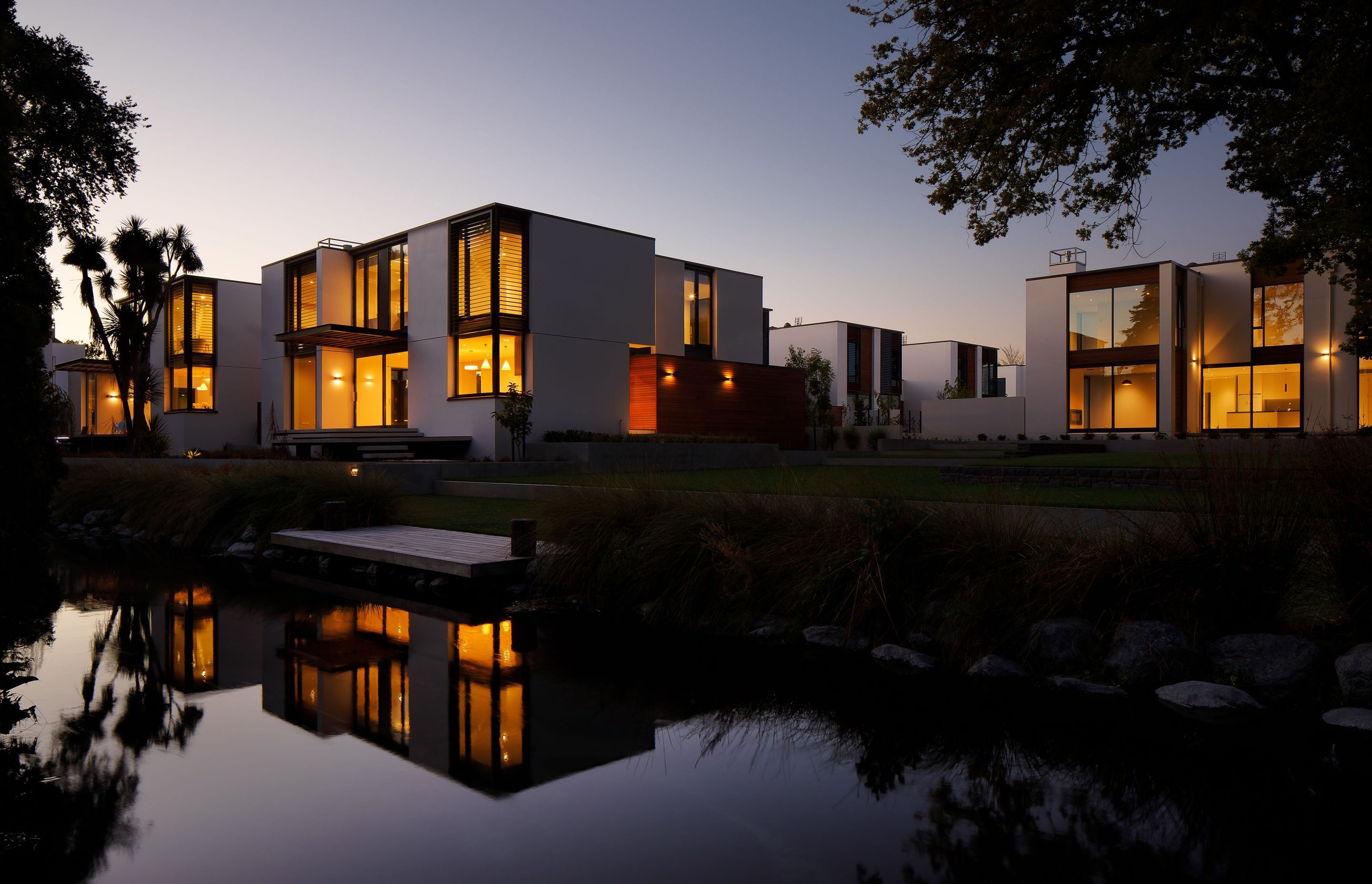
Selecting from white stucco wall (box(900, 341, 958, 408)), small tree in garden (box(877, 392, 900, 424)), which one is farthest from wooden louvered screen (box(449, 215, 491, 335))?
white stucco wall (box(900, 341, 958, 408))

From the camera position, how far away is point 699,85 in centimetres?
1983

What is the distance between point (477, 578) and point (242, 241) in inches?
1225

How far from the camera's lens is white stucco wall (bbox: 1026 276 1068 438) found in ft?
98.1

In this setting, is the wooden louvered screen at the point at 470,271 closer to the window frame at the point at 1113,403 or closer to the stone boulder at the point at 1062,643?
the stone boulder at the point at 1062,643

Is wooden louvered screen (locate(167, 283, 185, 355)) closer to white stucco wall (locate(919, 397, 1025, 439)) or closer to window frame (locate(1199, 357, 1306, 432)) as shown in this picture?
white stucco wall (locate(919, 397, 1025, 439))

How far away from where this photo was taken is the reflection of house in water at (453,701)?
3.80m

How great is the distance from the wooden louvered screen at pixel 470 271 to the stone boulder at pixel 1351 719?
1875 cm

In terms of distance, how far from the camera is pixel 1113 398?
1151 inches

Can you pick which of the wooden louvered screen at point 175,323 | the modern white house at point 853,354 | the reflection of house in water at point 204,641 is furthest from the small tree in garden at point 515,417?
the modern white house at point 853,354

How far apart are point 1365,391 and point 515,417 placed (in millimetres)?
26285

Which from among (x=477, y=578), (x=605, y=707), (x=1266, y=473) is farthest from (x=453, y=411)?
(x=1266, y=473)

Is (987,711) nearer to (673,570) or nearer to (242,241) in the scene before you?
(673,570)

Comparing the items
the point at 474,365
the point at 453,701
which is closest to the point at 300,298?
the point at 474,365

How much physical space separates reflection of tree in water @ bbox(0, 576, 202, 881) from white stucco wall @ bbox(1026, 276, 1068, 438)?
3001 cm
